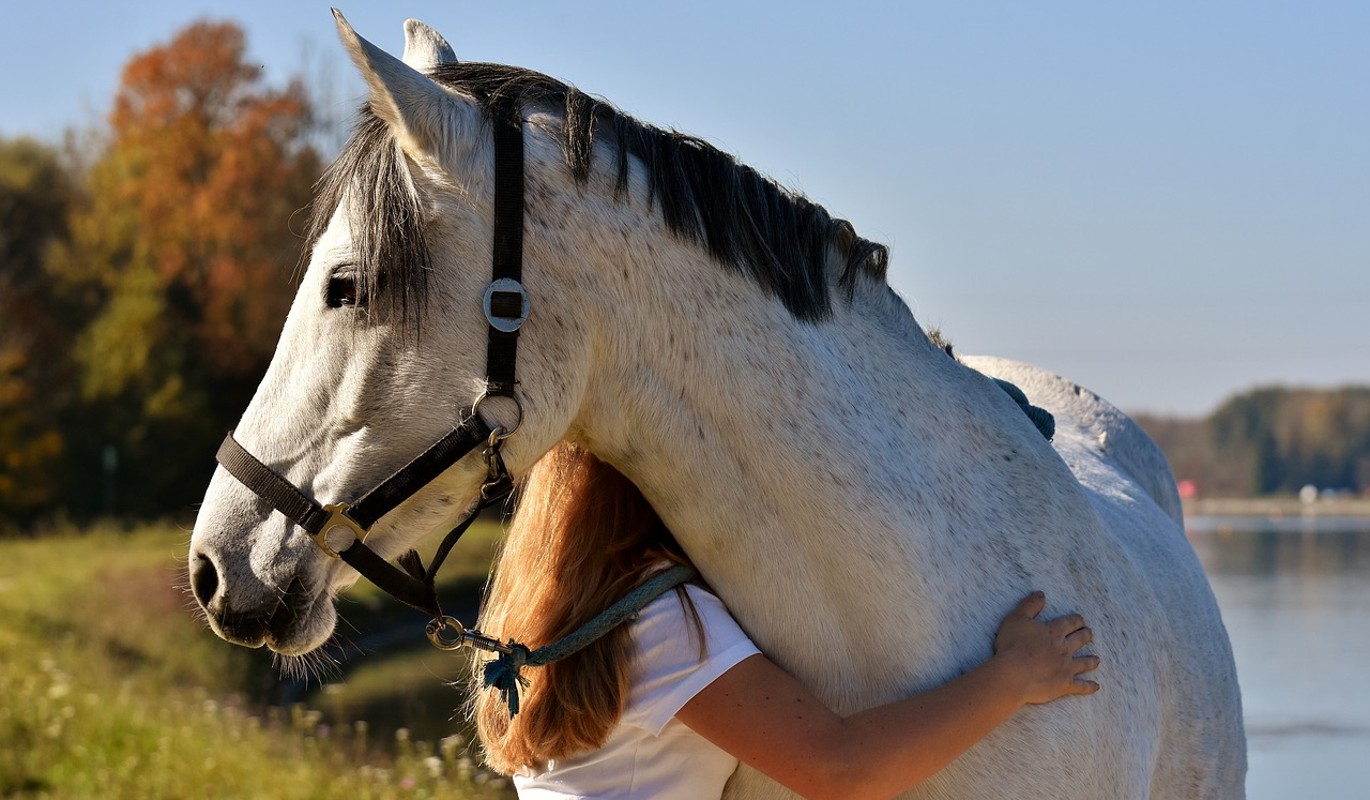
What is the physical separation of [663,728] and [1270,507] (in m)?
45.0

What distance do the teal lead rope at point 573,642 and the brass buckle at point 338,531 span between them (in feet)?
1.21

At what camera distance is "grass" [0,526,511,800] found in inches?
250

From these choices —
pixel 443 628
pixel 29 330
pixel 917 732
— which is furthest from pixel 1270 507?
pixel 443 628

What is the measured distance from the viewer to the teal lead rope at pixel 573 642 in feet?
7.07

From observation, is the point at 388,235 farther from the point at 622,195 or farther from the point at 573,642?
the point at 573,642

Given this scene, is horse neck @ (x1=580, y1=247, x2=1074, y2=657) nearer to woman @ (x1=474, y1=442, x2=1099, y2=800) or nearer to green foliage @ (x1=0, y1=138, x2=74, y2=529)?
woman @ (x1=474, y1=442, x2=1099, y2=800)

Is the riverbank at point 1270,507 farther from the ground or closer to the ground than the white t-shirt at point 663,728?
closer to the ground

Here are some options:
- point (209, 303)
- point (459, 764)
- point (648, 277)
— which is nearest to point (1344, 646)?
point (459, 764)

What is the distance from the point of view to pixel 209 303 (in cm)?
3069

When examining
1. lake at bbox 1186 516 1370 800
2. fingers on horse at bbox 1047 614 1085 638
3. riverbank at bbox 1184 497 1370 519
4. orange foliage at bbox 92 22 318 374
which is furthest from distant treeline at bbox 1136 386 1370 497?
fingers on horse at bbox 1047 614 1085 638

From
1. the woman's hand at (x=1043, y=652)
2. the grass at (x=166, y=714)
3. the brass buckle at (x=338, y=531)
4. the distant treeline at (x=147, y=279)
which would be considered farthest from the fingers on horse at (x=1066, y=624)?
the distant treeline at (x=147, y=279)

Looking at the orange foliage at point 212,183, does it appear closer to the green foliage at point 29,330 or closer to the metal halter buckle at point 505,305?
the green foliage at point 29,330

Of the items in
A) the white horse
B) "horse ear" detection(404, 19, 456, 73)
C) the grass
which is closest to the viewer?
the white horse

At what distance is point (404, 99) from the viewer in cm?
188
